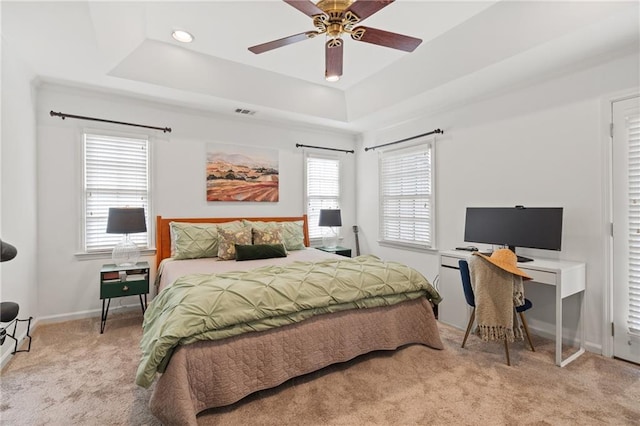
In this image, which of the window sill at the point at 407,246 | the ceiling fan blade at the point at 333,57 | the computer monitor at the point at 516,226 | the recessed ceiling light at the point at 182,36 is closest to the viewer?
the ceiling fan blade at the point at 333,57

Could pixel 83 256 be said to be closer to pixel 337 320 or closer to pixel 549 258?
pixel 337 320

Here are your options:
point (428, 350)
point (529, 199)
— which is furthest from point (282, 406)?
point (529, 199)

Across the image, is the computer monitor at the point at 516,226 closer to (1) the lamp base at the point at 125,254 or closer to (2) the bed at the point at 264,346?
(2) the bed at the point at 264,346

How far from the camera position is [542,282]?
2.69 metres

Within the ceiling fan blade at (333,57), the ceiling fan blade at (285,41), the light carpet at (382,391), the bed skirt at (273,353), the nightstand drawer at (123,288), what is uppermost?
the ceiling fan blade at (285,41)

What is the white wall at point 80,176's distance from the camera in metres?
3.46

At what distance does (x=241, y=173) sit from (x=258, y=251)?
1.48 metres

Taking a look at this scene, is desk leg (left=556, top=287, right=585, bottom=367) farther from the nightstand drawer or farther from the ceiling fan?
the nightstand drawer

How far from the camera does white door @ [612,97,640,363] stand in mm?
2572

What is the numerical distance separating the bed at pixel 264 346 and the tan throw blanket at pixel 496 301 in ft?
1.34

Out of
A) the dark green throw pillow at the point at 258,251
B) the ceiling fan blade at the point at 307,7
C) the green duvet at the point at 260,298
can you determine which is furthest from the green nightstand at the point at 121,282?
the ceiling fan blade at the point at 307,7

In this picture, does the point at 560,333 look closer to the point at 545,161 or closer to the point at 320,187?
the point at 545,161

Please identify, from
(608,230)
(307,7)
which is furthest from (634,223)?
(307,7)

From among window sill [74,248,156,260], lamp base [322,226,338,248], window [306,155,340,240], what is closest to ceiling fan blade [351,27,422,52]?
window [306,155,340,240]
